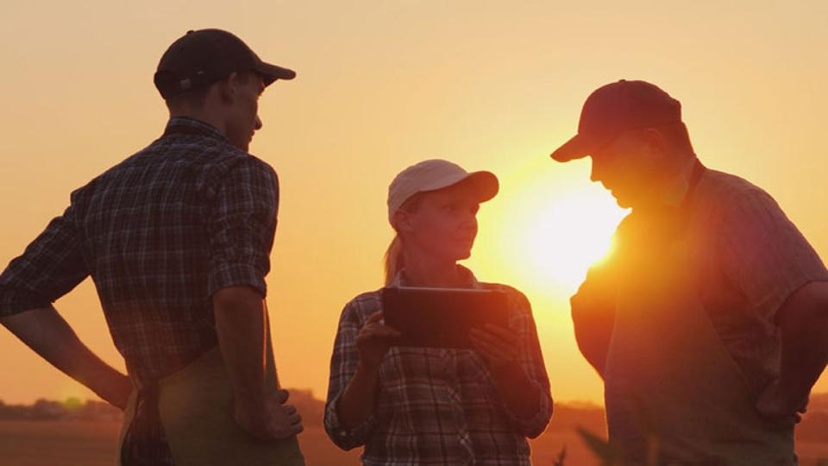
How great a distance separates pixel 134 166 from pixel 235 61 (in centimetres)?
55

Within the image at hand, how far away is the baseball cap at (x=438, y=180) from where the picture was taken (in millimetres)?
4875

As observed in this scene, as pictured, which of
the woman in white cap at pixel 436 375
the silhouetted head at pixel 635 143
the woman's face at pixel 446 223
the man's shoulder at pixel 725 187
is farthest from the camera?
the woman's face at pixel 446 223

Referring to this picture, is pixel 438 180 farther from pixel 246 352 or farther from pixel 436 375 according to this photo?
pixel 246 352

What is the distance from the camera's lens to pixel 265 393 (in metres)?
3.66

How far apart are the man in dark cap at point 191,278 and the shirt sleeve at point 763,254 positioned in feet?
5.21

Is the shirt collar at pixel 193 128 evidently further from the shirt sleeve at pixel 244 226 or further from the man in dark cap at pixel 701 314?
the man in dark cap at pixel 701 314

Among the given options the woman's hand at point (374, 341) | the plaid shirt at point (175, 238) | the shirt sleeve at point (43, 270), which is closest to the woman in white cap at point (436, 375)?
the woman's hand at point (374, 341)

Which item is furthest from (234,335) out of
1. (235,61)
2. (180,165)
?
(235,61)

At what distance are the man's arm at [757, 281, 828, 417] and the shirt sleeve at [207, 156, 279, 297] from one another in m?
1.73

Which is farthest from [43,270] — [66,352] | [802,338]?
[802,338]

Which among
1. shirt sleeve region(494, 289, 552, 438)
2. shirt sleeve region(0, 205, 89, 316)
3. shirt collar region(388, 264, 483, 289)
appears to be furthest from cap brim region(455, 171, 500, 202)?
shirt sleeve region(0, 205, 89, 316)

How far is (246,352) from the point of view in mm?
3545

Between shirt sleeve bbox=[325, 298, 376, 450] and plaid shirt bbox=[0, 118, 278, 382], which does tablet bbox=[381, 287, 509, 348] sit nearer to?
shirt sleeve bbox=[325, 298, 376, 450]

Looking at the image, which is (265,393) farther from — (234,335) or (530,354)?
(530,354)
